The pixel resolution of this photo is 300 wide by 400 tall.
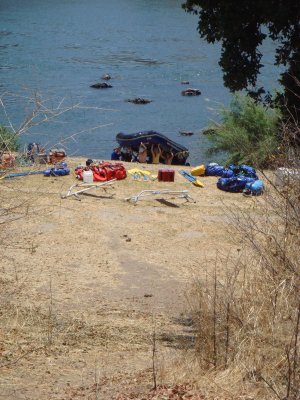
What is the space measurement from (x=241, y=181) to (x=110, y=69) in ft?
91.4

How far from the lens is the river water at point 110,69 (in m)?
31.9

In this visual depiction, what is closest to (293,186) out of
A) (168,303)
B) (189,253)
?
(168,303)

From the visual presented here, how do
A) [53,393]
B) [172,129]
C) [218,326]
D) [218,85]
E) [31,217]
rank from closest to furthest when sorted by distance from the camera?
[53,393] → [218,326] → [31,217] → [172,129] → [218,85]

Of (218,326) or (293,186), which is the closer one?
(218,326)

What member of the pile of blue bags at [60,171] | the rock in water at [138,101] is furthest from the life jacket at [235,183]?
the rock in water at [138,101]

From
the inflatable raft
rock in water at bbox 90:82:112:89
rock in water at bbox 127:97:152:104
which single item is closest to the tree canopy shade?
the inflatable raft

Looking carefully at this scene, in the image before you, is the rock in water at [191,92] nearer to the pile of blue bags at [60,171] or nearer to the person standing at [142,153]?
the person standing at [142,153]

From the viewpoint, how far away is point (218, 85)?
39562mm

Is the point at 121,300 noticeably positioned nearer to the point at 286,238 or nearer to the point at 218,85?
the point at 286,238

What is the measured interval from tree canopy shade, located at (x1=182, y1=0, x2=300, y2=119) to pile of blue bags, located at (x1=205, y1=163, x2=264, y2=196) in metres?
4.14

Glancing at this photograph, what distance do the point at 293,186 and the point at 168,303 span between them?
2.57m

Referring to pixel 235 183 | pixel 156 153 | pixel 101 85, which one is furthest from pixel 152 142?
pixel 101 85

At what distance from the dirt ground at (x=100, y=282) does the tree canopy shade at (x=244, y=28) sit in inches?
71.0

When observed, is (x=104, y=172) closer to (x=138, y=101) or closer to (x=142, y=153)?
(x=142, y=153)
